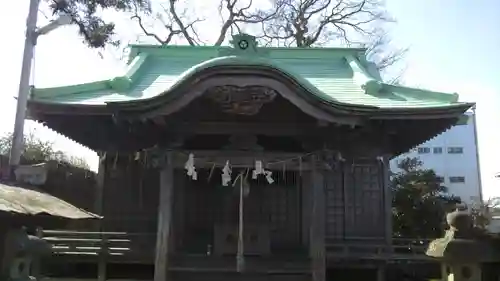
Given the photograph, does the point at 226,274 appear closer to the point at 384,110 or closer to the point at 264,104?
the point at 264,104

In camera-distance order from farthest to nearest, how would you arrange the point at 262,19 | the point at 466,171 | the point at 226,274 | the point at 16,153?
the point at 466,171 < the point at 262,19 < the point at 16,153 < the point at 226,274

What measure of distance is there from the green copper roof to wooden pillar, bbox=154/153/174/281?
154cm

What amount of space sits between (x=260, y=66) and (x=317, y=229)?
11.0ft

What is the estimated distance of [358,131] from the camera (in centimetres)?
1098

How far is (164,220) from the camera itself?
9.88 metres

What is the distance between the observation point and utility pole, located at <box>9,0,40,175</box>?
1077 centimetres

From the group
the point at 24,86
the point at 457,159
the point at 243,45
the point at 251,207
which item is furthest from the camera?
A: the point at 457,159

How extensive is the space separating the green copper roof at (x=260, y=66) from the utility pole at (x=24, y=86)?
966 mm

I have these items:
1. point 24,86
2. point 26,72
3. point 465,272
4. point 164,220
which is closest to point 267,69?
point 164,220

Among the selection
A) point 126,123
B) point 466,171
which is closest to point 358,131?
point 126,123

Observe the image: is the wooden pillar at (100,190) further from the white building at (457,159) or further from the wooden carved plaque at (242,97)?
the white building at (457,159)

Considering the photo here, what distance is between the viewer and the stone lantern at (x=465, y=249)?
7.09m

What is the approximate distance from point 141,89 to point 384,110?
5.81 m

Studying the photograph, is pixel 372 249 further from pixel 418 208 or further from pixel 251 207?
pixel 418 208
